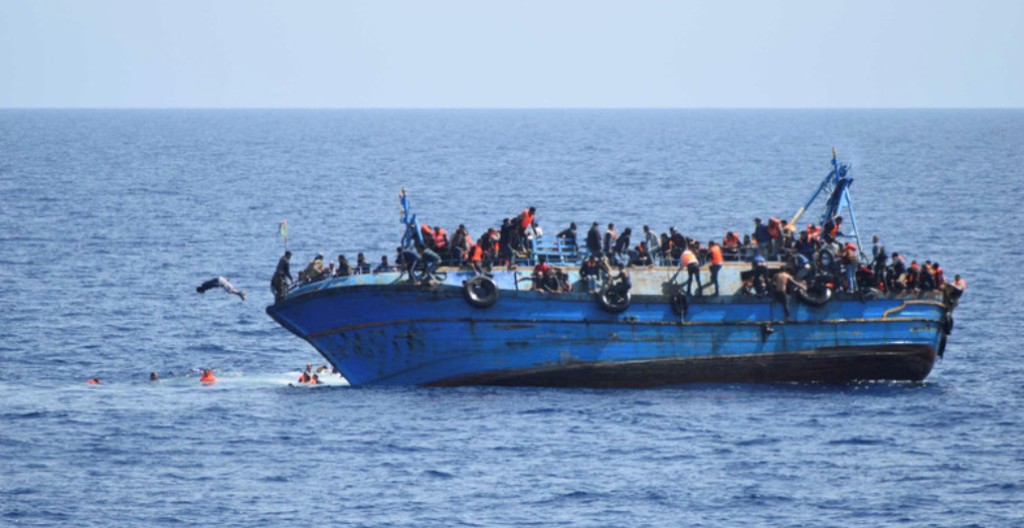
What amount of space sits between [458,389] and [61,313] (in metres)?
27.9

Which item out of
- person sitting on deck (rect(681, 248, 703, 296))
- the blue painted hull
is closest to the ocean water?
the blue painted hull

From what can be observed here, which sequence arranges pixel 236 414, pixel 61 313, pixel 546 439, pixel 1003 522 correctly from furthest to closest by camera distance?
pixel 61 313 → pixel 236 414 → pixel 546 439 → pixel 1003 522

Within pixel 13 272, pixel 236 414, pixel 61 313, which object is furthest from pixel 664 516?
pixel 13 272

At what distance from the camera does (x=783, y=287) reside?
5694 centimetres

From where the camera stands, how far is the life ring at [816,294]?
57.0m

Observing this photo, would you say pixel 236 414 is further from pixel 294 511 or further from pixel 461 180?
pixel 461 180

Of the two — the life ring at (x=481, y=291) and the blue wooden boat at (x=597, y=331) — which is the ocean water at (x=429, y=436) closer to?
the blue wooden boat at (x=597, y=331)

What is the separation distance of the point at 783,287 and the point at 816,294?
1.10m

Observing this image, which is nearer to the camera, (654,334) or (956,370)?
(654,334)

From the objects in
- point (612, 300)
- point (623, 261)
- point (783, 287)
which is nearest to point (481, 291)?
point (612, 300)

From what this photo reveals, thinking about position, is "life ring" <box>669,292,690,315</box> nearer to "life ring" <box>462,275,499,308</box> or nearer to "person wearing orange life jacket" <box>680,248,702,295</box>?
"person wearing orange life jacket" <box>680,248,702,295</box>

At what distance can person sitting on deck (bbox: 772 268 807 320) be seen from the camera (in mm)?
56938

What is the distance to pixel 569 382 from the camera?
189ft

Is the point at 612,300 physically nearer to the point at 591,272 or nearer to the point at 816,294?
the point at 591,272
